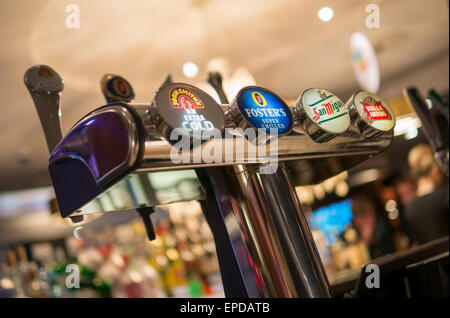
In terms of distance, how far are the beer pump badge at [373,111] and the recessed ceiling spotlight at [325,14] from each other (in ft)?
9.34

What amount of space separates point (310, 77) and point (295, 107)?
14.4 feet

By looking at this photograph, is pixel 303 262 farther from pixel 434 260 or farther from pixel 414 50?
pixel 414 50

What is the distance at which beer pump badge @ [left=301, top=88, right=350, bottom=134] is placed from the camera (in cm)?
84

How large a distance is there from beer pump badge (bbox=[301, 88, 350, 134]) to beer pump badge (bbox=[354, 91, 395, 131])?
0.07 meters

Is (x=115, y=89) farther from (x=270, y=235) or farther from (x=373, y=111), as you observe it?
(x=373, y=111)

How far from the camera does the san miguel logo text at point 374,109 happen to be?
94 cm

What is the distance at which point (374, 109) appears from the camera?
0.96 meters

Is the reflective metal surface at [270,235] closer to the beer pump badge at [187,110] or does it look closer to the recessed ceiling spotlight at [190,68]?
the beer pump badge at [187,110]

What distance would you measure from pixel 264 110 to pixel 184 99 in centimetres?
17

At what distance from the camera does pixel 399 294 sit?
1.12 m

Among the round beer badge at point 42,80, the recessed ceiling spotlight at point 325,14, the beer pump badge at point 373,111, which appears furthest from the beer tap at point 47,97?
the recessed ceiling spotlight at point 325,14
